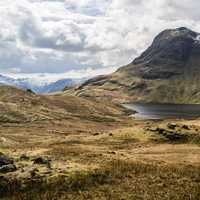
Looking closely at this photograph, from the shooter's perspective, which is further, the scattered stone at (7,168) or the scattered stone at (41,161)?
the scattered stone at (41,161)

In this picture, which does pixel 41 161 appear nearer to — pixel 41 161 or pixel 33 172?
pixel 41 161

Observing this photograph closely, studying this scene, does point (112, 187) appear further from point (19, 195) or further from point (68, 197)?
point (19, 195)

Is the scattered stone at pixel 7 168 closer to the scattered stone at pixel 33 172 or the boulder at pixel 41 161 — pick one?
the scattered stone at pixel 33 172

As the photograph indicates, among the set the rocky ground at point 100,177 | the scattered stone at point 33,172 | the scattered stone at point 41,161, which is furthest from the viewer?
the scattered stone at point 41,161

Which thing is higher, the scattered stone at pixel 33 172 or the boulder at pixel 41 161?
the boulder at pixel 41 161

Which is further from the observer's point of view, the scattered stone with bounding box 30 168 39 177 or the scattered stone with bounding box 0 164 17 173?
the scattered stone with bounding box 0 164 17 173

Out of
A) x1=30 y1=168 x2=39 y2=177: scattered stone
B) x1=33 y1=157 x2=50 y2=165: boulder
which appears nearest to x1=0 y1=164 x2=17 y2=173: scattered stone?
x1=30 y1=168 x2=39 y2=177: scattered stone

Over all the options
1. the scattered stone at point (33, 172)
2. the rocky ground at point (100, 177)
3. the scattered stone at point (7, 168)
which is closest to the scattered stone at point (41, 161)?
the rocky ground at point (100, 177)

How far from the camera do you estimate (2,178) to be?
4266cm

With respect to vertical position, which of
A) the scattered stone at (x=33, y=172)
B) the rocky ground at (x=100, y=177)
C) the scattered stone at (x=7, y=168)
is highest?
the scattered stone at (x=7, y=168)

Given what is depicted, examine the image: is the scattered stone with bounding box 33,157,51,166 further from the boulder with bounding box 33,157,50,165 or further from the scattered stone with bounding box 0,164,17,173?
the scattered stone with bounding box 0,164,17,173

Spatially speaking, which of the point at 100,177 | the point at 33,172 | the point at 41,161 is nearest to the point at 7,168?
the point at 33,172

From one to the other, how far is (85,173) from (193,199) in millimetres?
13017

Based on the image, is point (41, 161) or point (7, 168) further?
point (41, 161)
